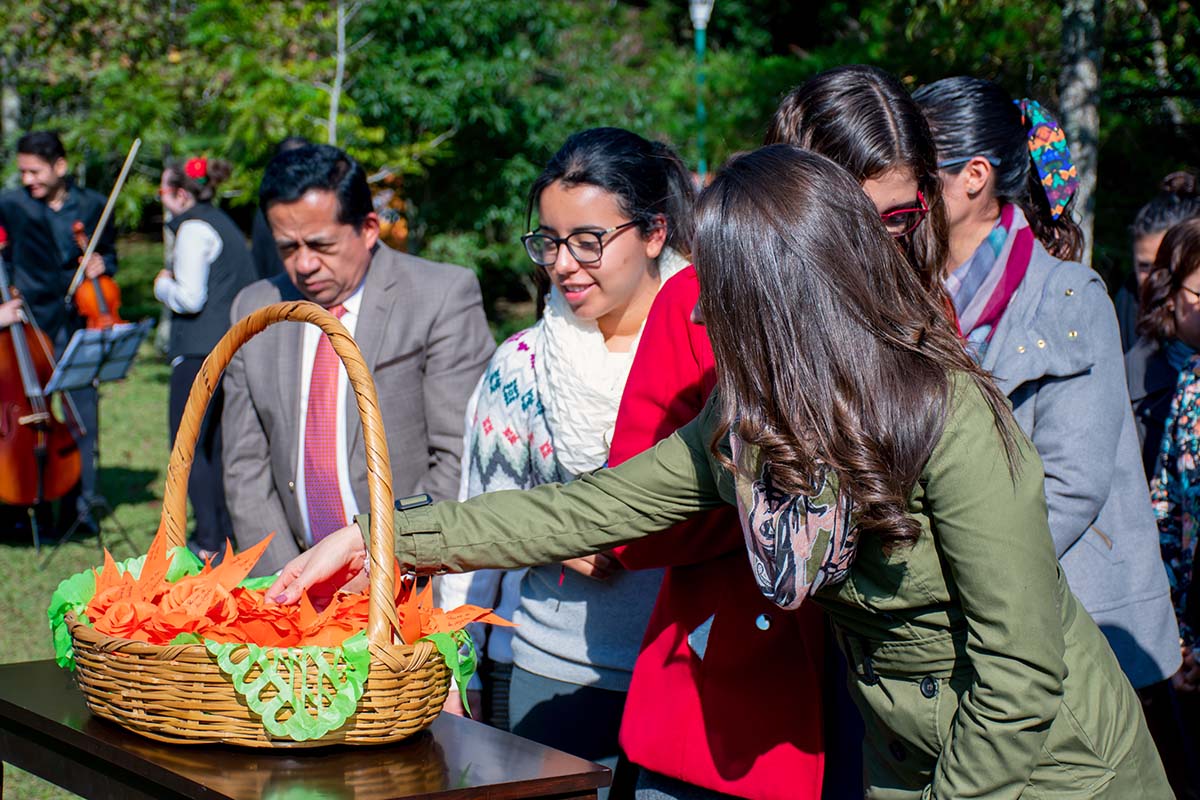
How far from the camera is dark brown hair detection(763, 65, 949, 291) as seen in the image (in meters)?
2.07

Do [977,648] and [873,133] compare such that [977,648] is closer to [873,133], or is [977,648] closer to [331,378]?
[873,133]

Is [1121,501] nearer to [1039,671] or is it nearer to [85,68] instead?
[1039,671]

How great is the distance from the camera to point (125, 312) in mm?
19672

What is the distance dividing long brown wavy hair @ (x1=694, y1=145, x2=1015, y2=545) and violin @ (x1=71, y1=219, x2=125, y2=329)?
683cm

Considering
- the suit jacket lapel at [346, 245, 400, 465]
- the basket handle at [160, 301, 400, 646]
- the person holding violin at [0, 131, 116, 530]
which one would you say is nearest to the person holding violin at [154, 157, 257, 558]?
the person holding violin at [0, 131, 116, 530]

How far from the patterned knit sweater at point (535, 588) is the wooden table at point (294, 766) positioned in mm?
530

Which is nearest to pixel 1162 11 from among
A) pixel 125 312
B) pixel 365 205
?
pixel 365 205

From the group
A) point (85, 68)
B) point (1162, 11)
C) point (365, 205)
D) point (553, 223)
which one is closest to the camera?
point (553, 223)

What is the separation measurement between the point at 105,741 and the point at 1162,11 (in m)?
8.08

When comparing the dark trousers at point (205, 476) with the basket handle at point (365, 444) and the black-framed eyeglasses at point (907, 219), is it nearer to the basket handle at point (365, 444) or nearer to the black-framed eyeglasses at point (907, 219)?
the basket handle at point (365, 444)

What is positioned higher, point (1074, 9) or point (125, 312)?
point (1074, 9)

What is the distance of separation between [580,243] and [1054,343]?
0.94m

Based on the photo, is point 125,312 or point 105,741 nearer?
point 105,741

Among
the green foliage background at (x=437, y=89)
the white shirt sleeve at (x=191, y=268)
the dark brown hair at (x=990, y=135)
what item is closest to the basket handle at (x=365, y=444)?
the dark brown hair at (x=990, y=135)
